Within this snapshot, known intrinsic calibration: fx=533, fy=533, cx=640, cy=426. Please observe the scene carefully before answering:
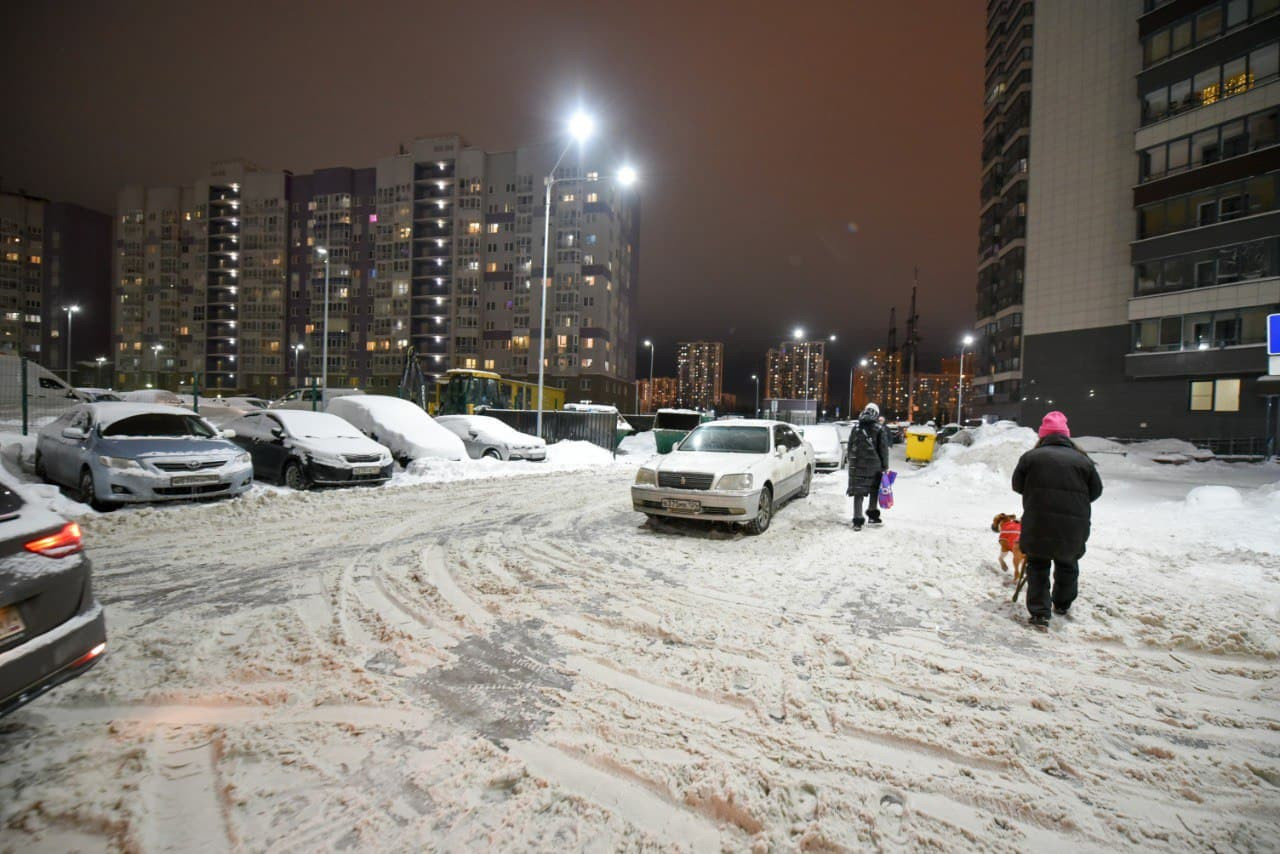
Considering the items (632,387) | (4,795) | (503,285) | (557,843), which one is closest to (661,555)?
(557,843)

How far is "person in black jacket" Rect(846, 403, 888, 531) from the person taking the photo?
26.8 ft

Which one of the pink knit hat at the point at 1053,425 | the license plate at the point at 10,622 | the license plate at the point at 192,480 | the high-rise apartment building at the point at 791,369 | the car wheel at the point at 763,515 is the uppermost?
the high-rise apartment building at the point at 791,369

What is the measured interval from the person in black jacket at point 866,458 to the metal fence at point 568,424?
14154 mm

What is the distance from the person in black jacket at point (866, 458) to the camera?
26.8ft

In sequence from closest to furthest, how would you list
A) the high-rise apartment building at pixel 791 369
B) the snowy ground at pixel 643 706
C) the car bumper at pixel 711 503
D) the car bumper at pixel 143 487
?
the snowy ground at pixel 643 706 < the car bumper at pixel 711 503 < the car bumper at pixel 143 487 < the high-rise apartment building at pixel 791 369

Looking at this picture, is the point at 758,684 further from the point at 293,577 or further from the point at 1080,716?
the point at 293,577

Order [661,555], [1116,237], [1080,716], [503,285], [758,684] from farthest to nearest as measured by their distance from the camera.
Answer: [503,285], [1116,237], [661,555], [758,684], [1080,716]

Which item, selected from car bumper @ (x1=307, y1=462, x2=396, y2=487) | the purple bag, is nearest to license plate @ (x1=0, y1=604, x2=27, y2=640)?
car bumper @ (x1=307, y1=462, x2=396, y2=487)

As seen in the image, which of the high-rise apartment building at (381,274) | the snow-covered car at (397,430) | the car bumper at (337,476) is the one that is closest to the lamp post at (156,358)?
the high-rise apartment building at (381,274)

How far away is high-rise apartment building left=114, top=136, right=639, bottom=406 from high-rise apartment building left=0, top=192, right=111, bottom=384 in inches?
725

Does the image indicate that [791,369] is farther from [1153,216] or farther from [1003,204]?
[1153,216]

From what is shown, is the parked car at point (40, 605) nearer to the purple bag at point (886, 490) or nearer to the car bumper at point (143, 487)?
the car bumper at point (143, 487)

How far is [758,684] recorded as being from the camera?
3432 millimetres

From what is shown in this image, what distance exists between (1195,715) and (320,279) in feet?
322
